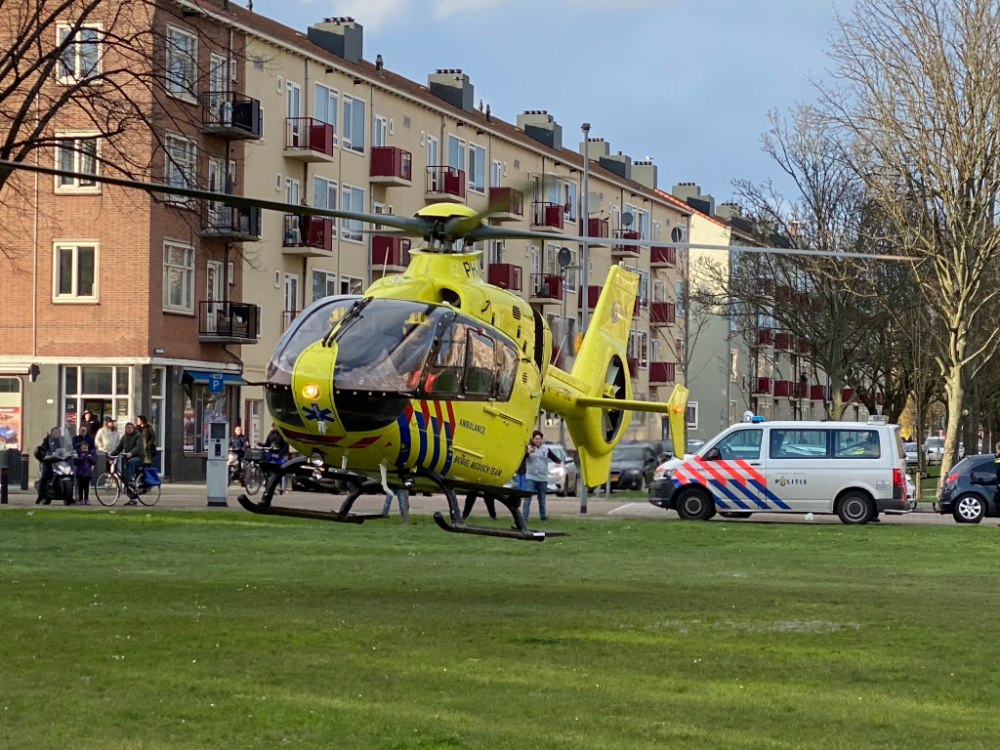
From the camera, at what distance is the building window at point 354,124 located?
57531 mm

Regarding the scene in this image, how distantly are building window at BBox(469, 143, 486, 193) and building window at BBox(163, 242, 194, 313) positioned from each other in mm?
19800

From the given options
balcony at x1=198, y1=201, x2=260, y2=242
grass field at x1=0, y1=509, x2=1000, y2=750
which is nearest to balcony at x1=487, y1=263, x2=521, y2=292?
balcony at x1=198, y1=201, x2=260, y2=242

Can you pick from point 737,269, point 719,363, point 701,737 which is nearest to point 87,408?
point 737,269

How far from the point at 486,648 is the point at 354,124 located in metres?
46.9

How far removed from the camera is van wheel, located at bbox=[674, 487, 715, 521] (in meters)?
33.2

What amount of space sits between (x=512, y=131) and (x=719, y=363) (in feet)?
84.0

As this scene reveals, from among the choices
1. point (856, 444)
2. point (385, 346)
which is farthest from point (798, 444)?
point (385, 346)

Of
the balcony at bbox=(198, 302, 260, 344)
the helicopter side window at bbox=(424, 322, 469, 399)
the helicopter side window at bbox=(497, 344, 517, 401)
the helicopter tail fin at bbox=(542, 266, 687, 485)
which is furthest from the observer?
the balcony at bbox=(198, 302, 260, 344)

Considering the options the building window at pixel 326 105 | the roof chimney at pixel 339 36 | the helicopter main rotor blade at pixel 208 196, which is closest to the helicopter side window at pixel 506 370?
the helicopter main rotor blade at pixel 208 196

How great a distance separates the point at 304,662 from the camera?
1173 centimetres

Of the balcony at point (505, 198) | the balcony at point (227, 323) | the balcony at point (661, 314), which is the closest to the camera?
the balcony at point (505, 198)

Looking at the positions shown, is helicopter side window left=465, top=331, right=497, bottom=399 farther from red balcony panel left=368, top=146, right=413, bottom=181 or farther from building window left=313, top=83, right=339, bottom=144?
red balcony panel left=368, top=146, right=413, bottom=181

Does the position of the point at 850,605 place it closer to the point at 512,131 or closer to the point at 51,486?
the point at 51,486

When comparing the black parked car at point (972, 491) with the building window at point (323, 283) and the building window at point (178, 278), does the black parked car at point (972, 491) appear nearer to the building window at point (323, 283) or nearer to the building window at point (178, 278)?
the building window at point (178, 278)
